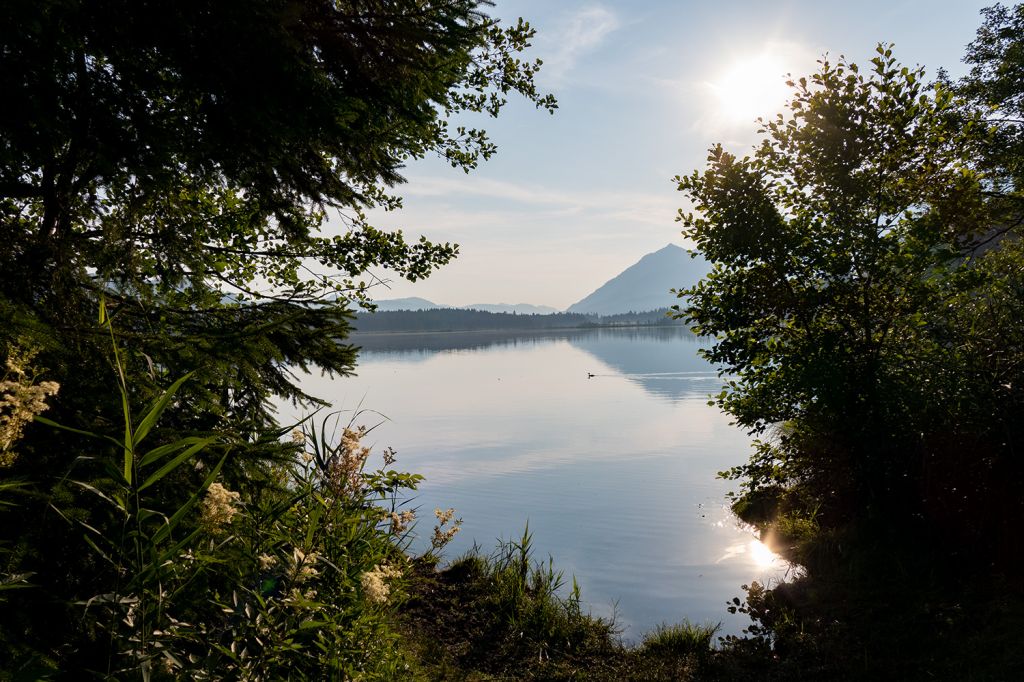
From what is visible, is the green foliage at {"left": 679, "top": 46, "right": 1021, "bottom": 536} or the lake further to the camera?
the lake

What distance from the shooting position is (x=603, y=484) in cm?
1855

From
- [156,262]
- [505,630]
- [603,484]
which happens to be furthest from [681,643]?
[603,484]

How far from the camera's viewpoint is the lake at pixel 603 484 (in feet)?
34.7

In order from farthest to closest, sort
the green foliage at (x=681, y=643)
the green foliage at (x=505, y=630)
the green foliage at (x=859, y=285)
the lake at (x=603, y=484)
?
the lake at (x=603, y=484) < the green foliage at (x=859, y=285) < the green foliage at (x=681, y=643) < the green foliage at (x=505, y=630)

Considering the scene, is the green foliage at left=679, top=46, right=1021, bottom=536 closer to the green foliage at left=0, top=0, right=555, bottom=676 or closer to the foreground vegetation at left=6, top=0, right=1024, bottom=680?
the foreground vegetation at left=6, top=0, right=1024, bottom=680

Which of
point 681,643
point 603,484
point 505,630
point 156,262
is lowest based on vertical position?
point 603,484

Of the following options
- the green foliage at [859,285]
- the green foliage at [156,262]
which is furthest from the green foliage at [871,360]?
→ the green foliage at [156,262]

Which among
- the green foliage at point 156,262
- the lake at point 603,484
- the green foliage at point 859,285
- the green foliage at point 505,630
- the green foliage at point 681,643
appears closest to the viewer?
the green foliage at point 156,262

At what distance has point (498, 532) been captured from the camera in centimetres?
1383

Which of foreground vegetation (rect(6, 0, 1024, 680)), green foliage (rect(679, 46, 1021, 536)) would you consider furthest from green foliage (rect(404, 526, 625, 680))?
green foliage (rect(679, 46, 1021, 536))

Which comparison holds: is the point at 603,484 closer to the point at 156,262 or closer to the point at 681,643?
the point at 681,643

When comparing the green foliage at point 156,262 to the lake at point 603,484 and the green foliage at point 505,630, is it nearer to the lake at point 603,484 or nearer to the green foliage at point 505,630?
the lake at point 603,484

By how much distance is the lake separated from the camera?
34.7 ft

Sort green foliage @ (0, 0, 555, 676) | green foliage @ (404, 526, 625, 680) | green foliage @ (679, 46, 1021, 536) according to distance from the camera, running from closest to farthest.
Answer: green foliage @ (0, 0, 555, 676)
green foliage @ (404, 526, 625, 680)
green foliage @ (679, 46, 1021, 536)
